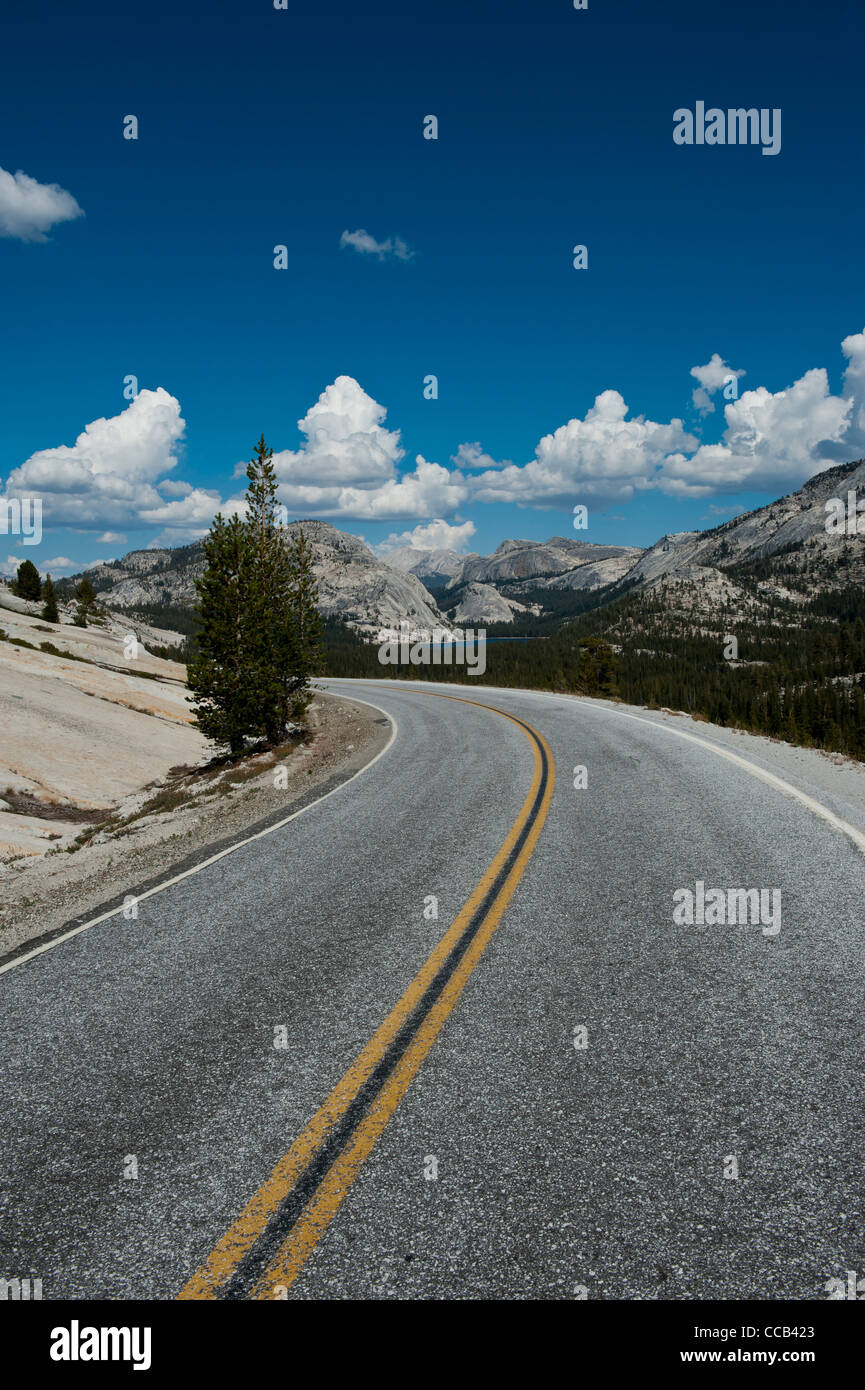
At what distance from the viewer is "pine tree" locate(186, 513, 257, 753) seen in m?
22.2

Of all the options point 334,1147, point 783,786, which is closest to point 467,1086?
point 334,1147

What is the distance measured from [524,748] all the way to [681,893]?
9.33 m

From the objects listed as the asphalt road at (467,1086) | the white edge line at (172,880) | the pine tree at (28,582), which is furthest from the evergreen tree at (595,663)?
the pine tree at (28,582)

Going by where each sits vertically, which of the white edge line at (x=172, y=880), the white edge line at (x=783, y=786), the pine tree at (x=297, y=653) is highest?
Answer: the pine tree at (x=297, y=653)

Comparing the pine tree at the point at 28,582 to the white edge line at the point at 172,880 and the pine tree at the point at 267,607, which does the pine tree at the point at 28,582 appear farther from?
the white edge line at the point at 172,880

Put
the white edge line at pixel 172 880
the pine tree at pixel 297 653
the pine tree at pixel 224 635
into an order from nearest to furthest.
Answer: the white edge line at pixel 172 880 → the pine tree at pixel 224 635 → the pine tree at pixel 297 653

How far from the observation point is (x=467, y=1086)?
392 centimetres

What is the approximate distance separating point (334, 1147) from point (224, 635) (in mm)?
20302

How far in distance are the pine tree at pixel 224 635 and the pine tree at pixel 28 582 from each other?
6353 centimetres

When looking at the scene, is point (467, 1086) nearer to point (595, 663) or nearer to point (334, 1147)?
point (334, 1147)

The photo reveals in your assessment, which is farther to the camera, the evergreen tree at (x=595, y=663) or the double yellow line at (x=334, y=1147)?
the evergreen tree at (x=595, y=663)

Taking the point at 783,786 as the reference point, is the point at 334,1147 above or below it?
below

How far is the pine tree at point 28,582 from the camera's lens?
73.9m

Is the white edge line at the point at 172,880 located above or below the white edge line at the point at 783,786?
below
